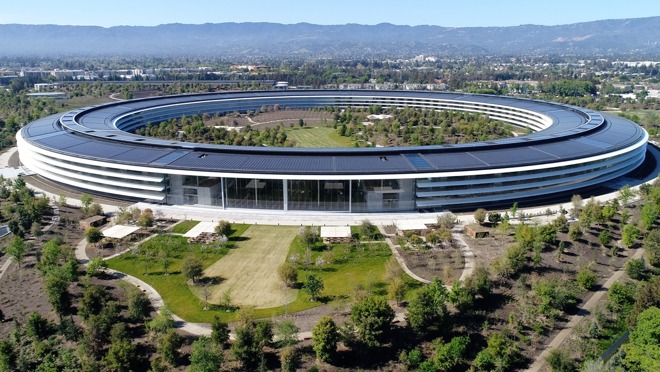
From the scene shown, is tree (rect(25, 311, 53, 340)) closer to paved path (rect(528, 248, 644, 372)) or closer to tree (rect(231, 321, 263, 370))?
tree (rect(231, 321, 263, 370))

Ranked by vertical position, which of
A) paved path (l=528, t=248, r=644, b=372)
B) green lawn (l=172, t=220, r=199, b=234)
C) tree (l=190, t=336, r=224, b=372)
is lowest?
paved path (l=528, t=248, r=644, b=372)

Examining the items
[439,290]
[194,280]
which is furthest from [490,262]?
[194,280]

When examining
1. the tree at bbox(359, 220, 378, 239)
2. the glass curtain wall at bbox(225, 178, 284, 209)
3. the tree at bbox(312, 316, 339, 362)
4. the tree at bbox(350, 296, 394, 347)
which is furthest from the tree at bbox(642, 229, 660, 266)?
the glass curtain wall at bbox(225, 178, 284, 209)

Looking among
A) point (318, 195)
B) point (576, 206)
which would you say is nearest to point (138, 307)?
point (318, 195)

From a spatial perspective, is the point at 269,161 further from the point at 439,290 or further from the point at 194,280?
the point at 439,290

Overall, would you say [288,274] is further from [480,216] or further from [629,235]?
[629,235]

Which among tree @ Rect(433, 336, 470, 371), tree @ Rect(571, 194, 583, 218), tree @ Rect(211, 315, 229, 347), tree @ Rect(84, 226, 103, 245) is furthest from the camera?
tree @ Rect(571, 194, 583, 218)
